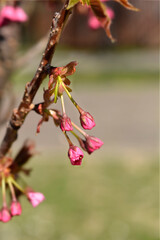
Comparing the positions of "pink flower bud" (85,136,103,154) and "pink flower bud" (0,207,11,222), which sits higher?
"pink flower bud" (85,136,103,154)

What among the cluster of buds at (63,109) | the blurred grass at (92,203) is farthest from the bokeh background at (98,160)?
the cluster of buds at (63,109)

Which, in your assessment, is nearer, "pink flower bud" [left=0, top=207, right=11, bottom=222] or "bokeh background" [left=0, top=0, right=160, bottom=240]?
"pink flower bud" [left=0, top=207, right=11, bottom=222]

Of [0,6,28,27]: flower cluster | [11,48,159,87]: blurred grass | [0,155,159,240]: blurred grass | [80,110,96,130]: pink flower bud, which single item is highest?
[0,6,28,27]: flower cluster

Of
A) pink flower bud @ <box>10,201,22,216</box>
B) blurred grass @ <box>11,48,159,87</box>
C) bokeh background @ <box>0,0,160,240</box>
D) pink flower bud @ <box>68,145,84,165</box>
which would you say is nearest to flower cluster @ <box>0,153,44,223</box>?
pink flower bud @ <box>10,201,22,216</box>

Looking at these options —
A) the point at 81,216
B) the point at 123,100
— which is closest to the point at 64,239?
the point at 81,216

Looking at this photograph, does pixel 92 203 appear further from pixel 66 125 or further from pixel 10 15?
pixel 66 125

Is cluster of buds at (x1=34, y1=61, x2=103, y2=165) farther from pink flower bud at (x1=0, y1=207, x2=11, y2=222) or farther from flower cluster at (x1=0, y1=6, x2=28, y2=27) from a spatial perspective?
flower cluster at (x1=0, y1=6, x2=28, y2=27)

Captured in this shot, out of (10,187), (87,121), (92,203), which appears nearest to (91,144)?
(87,121)

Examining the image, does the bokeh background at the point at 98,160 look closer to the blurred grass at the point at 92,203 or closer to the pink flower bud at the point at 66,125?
the blurred grass at the point at 92,203
